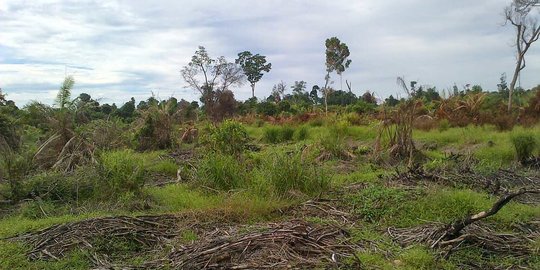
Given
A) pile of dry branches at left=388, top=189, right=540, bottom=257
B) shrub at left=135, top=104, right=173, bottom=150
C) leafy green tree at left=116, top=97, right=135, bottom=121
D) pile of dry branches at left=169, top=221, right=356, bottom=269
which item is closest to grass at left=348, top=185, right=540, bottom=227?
pile of dry branches at left=388, top=189, right=540, bottom=257

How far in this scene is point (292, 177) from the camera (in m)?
7.23

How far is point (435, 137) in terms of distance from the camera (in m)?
13.9

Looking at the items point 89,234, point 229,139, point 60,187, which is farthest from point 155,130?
point 89,234

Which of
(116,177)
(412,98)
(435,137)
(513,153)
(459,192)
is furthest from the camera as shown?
(435,137)

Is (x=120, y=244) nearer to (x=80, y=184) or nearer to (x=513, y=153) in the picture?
(x=80, y=184)

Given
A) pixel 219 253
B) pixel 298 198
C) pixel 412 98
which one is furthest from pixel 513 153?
pixel 219 253

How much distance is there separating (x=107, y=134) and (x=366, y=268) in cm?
853

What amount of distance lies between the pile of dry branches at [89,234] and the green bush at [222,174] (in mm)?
1877

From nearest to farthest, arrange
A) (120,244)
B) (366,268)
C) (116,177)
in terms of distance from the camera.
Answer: (366,268) < (120,244) < (116,177)

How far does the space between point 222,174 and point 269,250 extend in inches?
132

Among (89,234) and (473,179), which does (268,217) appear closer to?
(89,234)

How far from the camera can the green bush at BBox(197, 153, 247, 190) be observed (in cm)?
774

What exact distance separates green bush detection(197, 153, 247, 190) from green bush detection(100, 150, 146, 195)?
40.0 inches

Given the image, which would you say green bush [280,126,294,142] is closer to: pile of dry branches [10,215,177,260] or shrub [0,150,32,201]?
shrub [0,150,32,201]
